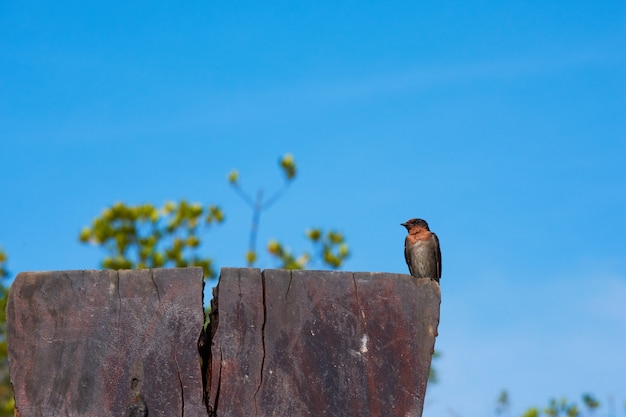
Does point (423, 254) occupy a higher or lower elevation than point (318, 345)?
higher

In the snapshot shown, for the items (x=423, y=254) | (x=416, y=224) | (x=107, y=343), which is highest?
(x=416, y=224)

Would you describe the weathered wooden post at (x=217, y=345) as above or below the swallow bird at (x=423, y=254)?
below

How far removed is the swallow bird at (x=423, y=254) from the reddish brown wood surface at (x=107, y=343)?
163 inches

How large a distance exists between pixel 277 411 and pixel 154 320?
2.01 feet

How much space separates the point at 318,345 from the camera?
364 centimetres

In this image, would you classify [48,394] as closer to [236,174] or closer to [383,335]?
[383,335]

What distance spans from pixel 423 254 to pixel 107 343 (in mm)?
4393

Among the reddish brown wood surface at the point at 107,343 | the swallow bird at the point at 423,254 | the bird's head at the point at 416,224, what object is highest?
the bird's head at the point at 416,224

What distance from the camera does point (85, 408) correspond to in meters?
3.56

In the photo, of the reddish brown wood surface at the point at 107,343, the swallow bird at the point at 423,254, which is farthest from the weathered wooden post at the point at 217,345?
the swallow bird at the point at 423,254

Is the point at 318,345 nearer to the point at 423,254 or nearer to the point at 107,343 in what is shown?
the point at 107,343

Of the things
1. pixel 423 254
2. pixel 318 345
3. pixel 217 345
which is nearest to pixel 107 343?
pixel 217 345

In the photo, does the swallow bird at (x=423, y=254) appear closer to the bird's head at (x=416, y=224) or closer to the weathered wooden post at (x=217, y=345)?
the bird's head at (x=416, y=224)

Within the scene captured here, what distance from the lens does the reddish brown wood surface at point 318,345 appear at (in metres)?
3.58
